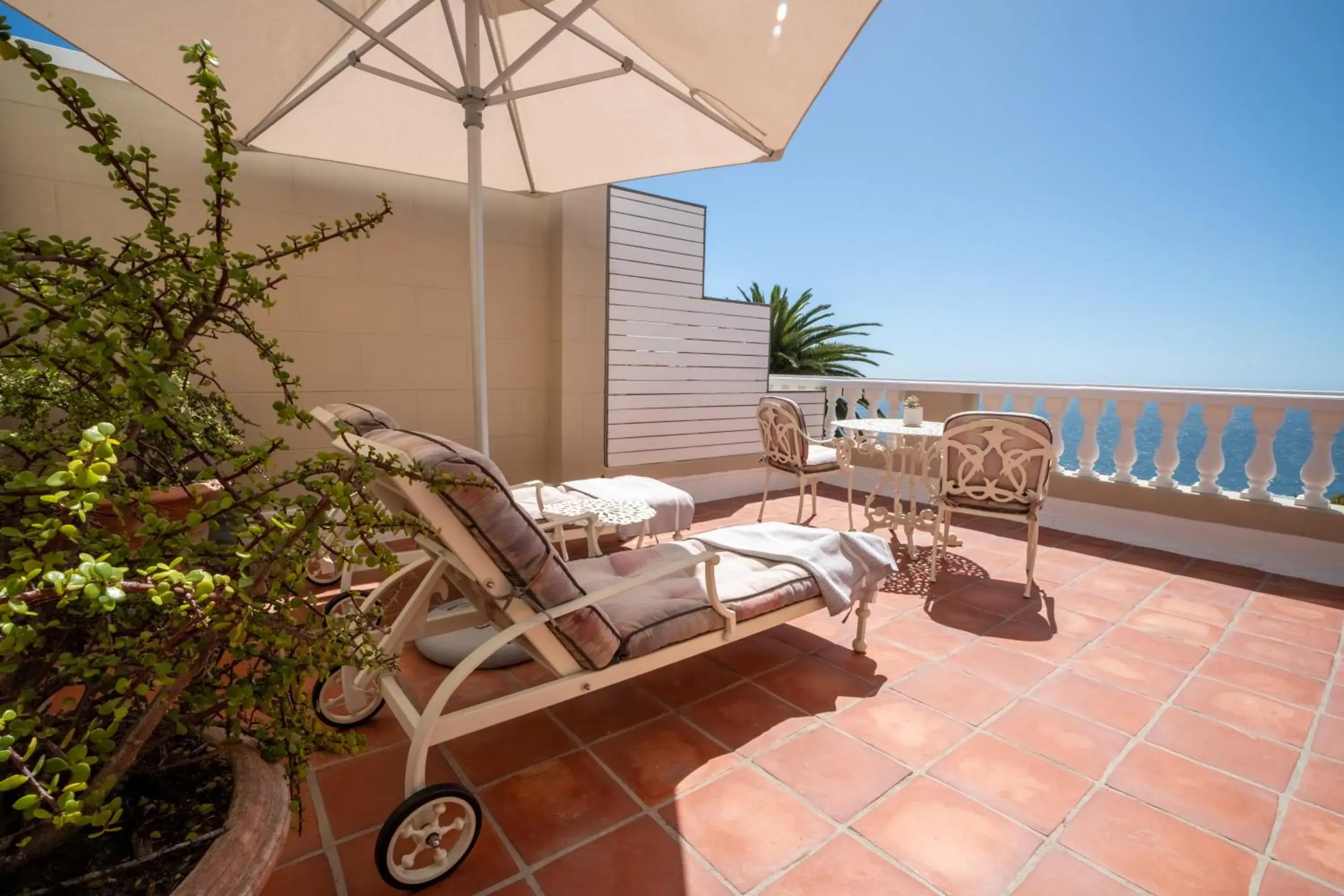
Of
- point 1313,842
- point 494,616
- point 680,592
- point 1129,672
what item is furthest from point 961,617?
point 494,616

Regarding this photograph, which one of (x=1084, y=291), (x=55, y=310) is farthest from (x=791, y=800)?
(x=1084, y=291)

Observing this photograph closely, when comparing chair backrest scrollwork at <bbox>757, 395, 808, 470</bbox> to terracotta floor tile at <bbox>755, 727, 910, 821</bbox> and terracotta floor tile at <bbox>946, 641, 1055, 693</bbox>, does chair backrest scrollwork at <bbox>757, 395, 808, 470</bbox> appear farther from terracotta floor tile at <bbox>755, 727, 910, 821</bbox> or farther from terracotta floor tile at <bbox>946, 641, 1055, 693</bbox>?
terracotta floor tile at <bbox>755, 727, 910, 821</bbox>

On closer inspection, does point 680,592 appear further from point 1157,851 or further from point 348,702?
point 1157,851

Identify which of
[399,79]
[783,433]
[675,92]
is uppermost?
[675,92]

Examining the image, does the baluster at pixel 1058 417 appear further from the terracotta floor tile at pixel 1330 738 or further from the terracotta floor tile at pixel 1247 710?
the terracotta floor tile at pixel 1330 738

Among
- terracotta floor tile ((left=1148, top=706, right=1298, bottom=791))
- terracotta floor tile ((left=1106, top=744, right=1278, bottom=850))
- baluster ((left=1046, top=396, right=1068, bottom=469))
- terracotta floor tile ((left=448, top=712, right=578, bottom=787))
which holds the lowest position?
terracotta floor tile ((left=448, top=712, right=578, bottom=787))

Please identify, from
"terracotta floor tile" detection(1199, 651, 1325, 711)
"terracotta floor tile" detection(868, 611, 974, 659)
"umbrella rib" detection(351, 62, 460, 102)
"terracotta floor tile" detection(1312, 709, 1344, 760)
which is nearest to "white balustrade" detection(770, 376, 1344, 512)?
"terracotta floor tile" detection(1199, 651, 1325, 711)

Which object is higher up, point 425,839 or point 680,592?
point 680,592

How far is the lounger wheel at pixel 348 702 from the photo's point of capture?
1949 millimetres

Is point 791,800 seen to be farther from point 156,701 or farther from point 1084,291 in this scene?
point 1084,291

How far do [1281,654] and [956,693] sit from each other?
174cm

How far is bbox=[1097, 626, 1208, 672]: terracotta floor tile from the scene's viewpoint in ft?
8.49

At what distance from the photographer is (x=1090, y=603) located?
323 centimetres

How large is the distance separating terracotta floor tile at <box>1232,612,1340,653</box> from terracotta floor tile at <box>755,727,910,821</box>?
247cm
